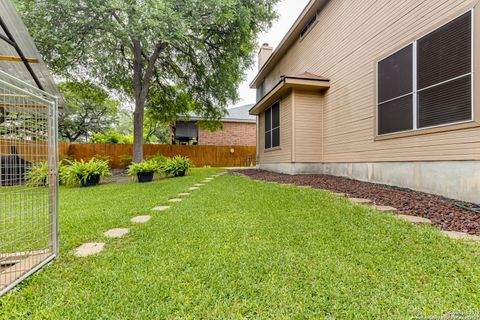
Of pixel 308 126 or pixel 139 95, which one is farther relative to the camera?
pixel 139 95

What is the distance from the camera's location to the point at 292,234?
2199mm

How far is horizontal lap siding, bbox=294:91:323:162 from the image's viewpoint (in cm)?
666

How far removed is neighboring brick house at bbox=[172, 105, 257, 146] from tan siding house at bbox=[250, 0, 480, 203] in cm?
930

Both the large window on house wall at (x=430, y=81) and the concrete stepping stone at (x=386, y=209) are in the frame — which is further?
the large window on house wall at (x=430, y=81)

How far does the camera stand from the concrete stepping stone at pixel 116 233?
2.27 metres

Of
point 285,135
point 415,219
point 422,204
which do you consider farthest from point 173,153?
point 415,219

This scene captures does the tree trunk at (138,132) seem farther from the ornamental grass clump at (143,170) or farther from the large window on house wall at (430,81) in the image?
the large window on house wall at (430,81)

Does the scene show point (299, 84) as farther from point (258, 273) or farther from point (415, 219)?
point (258, 273)

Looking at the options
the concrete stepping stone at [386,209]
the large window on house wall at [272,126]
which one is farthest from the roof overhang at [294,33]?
the concrete stepping stone at [386,209]

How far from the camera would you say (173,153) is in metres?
13.9

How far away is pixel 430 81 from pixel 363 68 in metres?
1.79

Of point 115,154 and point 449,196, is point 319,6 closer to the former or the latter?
point 449,196

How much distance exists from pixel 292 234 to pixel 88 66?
10.6m

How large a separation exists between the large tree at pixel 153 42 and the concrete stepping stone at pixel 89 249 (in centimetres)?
590
